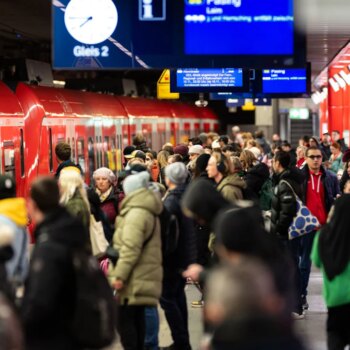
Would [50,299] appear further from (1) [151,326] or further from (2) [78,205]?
(2) [78,205]

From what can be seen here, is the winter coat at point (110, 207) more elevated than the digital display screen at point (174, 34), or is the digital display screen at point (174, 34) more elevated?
the digital display screen at point (174, 34)

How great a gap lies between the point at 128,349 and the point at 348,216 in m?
2.13

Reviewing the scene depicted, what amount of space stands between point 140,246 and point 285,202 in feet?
11.3

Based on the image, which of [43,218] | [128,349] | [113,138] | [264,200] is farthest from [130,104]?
[43,218]

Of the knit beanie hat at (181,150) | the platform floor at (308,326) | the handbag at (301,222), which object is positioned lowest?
the platform floor at (308,326)

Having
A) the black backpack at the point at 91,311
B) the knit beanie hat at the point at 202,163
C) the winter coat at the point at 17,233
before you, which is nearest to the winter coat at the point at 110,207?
the knit beanie hat at the point at 202,163

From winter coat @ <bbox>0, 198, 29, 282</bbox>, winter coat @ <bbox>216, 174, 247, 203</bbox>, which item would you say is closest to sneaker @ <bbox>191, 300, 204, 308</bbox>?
winter coat @ <bbox>216, 174, 247, 203</bbox>

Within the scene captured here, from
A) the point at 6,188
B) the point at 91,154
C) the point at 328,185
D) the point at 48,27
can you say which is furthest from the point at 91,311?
the point at 48,27

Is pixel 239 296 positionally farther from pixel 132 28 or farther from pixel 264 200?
pixel 264 200

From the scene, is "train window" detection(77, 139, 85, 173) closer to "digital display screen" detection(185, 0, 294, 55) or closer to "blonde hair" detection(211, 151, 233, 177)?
"digital display screen" detection(185, 0, 294, 55)

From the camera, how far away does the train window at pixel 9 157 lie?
54.4 feet

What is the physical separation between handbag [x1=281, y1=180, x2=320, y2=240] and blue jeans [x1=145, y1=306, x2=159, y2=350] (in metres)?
3.07

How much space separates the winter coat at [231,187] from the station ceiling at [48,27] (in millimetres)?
1853

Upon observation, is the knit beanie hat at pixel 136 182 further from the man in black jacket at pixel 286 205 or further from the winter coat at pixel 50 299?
the man in black jacket at pixel 286 205
